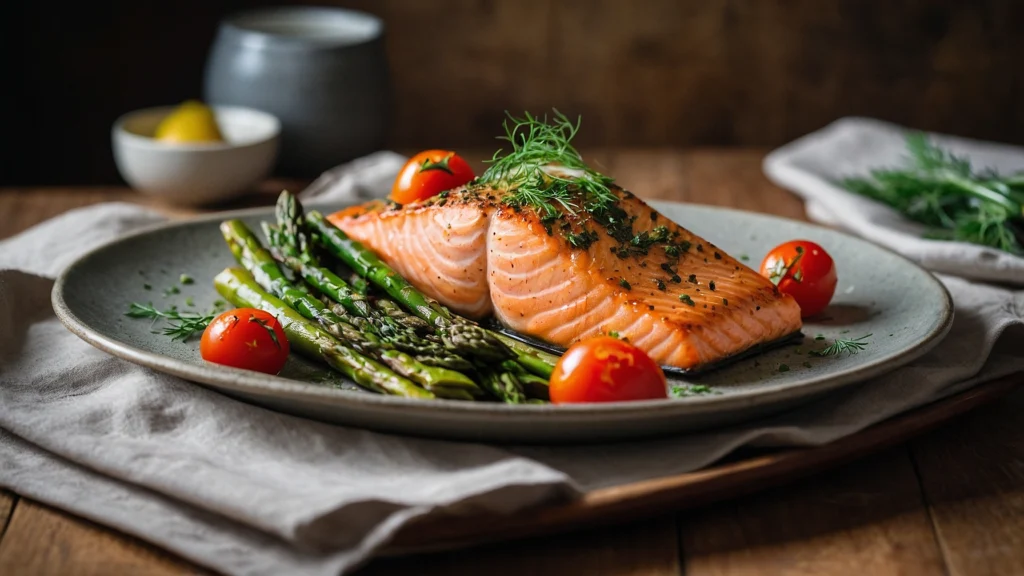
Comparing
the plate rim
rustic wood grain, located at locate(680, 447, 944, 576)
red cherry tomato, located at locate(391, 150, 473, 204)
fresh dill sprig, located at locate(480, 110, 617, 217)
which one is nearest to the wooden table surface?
rustic wood grain, located at locate(680, 447, 944, 576)

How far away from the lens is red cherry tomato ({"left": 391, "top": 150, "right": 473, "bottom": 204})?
400 centimetres

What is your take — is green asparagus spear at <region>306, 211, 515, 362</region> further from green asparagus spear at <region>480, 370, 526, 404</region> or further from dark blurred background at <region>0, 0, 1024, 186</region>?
dark blurred background at <region>0, 0, 1024, 186</region>

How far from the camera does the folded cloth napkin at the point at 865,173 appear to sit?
423 centimetres

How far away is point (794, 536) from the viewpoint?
258 cm

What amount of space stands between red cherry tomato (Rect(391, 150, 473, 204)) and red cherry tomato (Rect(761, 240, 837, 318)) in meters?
1.22

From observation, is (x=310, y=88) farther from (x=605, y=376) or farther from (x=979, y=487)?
(x=979, y=487)

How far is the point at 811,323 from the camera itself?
3.64 m

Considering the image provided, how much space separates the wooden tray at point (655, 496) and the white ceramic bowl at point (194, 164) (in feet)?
10.7

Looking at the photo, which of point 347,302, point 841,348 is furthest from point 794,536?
point 347,302

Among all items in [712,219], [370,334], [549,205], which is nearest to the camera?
[370,334]

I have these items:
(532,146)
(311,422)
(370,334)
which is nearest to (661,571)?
(311,422)

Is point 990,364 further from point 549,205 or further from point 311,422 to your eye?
point 311,422

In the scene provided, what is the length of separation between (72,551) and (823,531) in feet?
5.75

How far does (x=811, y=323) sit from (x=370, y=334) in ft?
4.84
